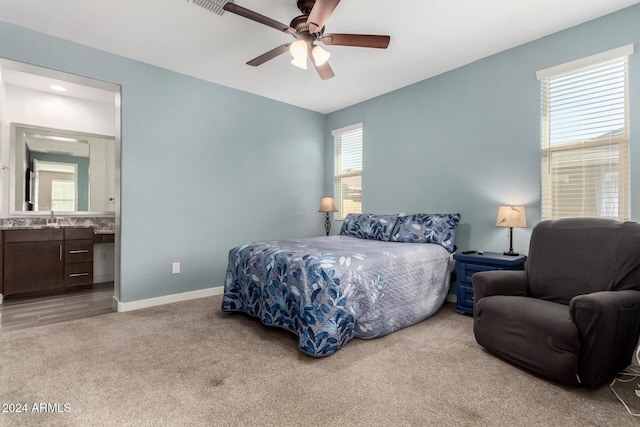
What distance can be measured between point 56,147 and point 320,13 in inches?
178

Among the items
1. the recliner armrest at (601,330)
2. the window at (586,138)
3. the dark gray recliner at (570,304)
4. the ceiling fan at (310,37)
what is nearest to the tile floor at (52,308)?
the ceiling fan at (310,37)

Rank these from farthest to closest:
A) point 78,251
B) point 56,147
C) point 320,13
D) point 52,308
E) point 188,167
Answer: point 56,147 < point 78,251 < point 188,167 < point 52,308 < point 320,13

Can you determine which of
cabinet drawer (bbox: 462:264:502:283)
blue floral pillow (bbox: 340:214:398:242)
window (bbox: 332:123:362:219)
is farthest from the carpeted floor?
window (bbox: 332:123:362:219)

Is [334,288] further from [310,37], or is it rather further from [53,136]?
[53,136]

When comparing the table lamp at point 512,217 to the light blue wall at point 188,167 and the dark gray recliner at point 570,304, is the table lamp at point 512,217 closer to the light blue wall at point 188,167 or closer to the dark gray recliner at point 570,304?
the dark gray recliner at point 570,304

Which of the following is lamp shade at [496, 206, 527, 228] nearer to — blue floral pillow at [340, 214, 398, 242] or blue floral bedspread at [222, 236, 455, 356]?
blue floral bedspread at [222, 236, 455, 356]

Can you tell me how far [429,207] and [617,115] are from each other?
74.2 inches

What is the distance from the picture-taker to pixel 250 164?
175 inches

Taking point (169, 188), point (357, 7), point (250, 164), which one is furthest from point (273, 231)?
point (357, 7)

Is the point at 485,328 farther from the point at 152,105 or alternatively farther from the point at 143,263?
the point at 152,105

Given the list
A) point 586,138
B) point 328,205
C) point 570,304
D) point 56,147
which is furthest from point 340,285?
point 56,147

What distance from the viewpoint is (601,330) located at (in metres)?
1.71

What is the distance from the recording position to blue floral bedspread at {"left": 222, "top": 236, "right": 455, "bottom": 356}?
2.28 m

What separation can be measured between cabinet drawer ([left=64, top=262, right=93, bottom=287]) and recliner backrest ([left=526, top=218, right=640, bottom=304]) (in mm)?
5209
